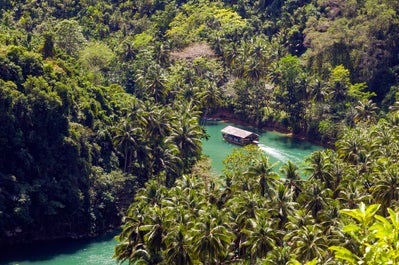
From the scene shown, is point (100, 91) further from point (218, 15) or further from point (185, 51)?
point (218, 15)

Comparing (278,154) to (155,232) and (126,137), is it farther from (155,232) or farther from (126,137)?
(155,232)

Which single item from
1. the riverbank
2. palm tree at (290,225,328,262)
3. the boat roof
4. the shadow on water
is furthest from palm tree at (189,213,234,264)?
the riverbank

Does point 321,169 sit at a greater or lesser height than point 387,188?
greater

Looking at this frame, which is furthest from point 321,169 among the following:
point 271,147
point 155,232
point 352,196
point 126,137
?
point 271,147

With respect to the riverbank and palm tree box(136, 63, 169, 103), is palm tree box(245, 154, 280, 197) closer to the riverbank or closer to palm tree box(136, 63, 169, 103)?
palm tree box(136, 63, 169, 103)

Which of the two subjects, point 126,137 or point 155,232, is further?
point 126,137

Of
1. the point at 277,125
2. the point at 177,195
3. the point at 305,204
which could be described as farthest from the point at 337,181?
the point at 277,125
